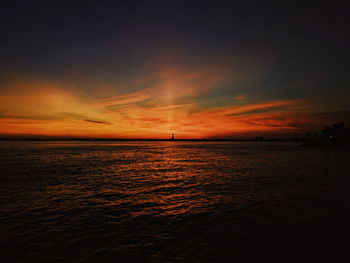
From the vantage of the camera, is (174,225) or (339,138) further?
A: (339,138)

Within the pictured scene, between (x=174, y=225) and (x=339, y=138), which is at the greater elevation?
(x=339, y=138)

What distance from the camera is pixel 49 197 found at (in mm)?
18125

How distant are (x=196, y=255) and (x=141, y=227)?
4067mm

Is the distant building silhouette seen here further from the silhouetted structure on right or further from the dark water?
the dark water

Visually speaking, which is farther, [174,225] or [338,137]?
[338,137]

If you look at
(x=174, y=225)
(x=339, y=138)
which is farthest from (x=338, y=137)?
(x=174, y=225)

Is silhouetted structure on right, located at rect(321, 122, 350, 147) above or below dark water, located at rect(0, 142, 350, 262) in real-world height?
above

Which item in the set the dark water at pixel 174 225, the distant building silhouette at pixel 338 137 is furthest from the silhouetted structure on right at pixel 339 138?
the dark water at pixel 174 225

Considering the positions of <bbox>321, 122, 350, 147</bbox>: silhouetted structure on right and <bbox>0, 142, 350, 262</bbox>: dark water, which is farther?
<bbox>321, 122, 350, 147</bbox>: silhouetted structure on right

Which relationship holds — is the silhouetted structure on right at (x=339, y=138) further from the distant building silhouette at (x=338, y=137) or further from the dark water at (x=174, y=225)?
the dark water at (x=174, y=225)

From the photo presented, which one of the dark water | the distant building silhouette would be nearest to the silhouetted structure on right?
the distant building silhouette

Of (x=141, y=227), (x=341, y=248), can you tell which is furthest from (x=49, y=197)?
(x=341, y=248)

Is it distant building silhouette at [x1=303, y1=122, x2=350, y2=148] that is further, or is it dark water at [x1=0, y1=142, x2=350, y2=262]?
distant building silhouette at [x1=303, y1=122, x2=350, y2=148]

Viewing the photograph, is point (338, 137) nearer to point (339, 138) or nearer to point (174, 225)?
point (339, 138)
